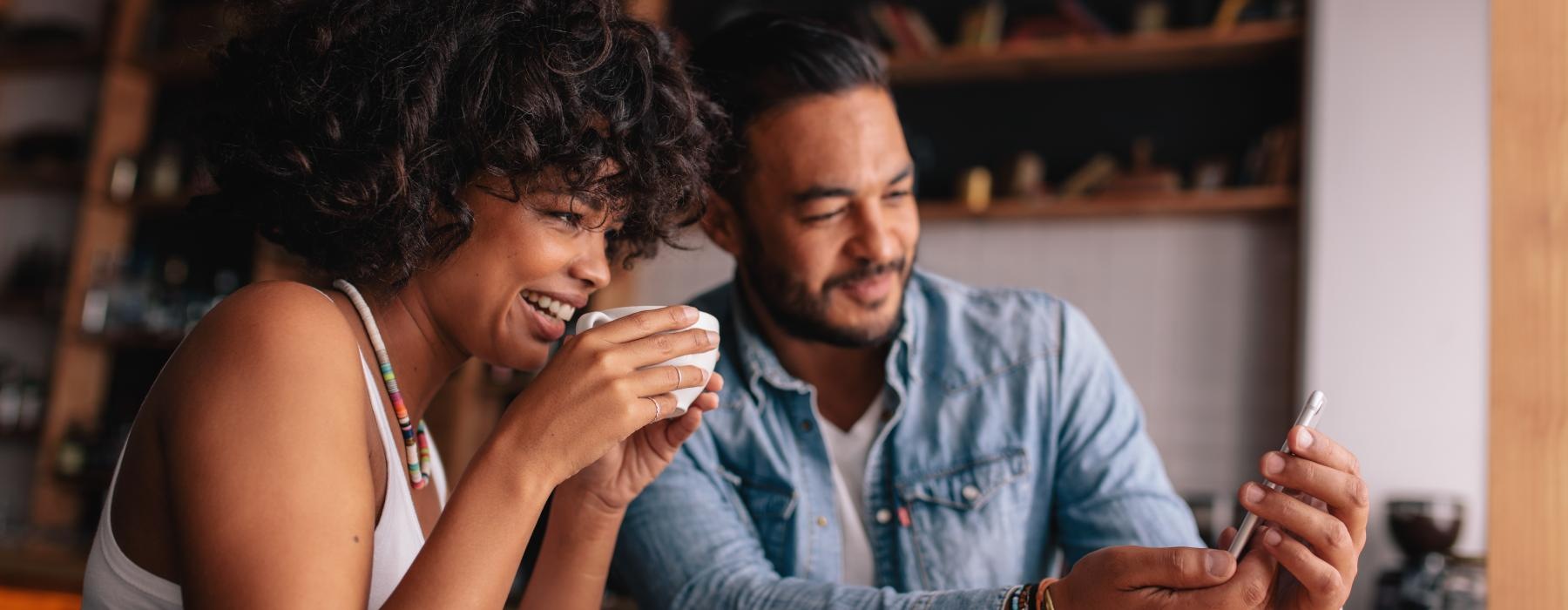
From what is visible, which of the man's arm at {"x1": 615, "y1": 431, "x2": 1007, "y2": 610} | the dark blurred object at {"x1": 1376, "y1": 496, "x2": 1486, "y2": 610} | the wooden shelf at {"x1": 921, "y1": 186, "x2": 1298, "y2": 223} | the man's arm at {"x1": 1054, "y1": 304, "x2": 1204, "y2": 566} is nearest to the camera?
the man's arm at {"x1": 615, "y1": 431, "x2": 1007, "y2": 610}

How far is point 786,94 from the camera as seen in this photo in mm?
1657

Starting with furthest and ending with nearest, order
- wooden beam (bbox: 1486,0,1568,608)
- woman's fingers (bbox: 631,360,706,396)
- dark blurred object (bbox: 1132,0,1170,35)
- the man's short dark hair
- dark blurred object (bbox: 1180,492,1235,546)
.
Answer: dark blurred object (bbox: 1132,0,1170,35)
dark blurred object (bbox: 1180,492,1235,546)
the man's short dark hair
woman's fingers (bbox: 631,360,706,396)
wooden beam (bbox: 1486,0,1568,608)

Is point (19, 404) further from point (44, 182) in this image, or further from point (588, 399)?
point (588, 399)

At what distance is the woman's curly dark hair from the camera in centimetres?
110

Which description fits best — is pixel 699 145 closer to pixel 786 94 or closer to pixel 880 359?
pixel 786 94

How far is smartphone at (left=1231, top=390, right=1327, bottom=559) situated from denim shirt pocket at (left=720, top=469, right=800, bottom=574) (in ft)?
2.18

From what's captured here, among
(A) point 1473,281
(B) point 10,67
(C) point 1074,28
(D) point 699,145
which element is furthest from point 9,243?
(A) point 1473,281

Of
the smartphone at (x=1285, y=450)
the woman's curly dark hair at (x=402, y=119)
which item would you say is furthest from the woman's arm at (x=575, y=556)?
the smartphone at (x=1285, y=450)

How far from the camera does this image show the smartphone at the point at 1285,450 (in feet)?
3.08

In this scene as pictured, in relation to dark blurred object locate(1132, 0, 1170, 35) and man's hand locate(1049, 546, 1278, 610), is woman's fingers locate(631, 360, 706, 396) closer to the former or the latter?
man's hand locate(1049, 546, 1278, 610)

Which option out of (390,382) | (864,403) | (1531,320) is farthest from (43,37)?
(1531,320)

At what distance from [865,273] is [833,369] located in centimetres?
21

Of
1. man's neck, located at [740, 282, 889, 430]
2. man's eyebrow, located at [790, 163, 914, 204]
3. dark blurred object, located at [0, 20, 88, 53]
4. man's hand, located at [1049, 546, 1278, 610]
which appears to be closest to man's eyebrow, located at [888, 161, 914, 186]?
man's eyebrow, located at [790, 163, 914, 204]

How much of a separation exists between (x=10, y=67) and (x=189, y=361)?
16.9 ft
